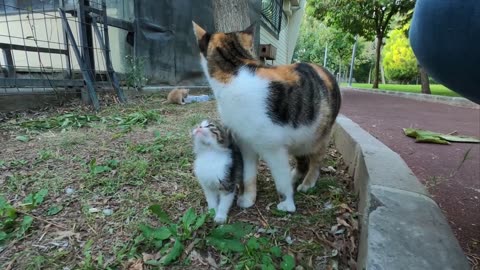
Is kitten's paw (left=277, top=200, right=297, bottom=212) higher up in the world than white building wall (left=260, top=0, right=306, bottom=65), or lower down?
lower down

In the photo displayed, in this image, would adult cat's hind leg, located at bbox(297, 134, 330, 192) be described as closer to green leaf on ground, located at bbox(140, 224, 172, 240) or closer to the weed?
green leaf on ground, located at bbox(140, 224, 172, 240)

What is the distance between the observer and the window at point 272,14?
11.9m

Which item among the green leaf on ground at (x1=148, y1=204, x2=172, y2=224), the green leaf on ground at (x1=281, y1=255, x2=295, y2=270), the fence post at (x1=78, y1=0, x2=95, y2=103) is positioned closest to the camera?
the green leaf on ground at (x1=281, y1=255, x2=295, y2=270)

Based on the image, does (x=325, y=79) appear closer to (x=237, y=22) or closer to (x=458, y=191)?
(x=458, y=191)

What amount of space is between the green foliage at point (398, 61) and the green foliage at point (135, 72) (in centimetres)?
2790

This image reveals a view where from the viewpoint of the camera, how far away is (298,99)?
180cm

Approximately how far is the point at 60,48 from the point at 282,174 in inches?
181

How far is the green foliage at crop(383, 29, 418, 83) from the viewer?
29312mm

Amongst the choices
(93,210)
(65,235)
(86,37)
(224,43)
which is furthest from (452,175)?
(86,37)

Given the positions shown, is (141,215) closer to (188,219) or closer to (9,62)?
(188,219)

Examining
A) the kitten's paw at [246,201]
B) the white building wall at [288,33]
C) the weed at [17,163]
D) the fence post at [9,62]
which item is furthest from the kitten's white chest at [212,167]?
the white building wall at [288,33]

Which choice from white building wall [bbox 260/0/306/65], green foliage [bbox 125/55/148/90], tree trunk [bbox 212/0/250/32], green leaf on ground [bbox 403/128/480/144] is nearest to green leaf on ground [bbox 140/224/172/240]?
tree trunk [bbox 212/0/250/32]

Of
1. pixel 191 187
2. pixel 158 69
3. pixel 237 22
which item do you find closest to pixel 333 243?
pixel 191 187

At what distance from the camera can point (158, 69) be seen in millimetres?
6285
